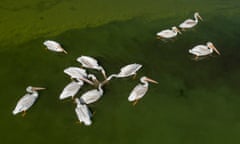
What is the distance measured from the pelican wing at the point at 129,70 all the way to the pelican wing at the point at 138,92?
225mm

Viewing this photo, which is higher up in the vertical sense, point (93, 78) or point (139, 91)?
point (93, 78)

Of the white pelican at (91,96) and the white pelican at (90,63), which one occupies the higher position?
the white pelican at (90,63)

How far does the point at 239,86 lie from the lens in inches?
197

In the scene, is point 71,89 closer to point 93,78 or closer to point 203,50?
point 93,78

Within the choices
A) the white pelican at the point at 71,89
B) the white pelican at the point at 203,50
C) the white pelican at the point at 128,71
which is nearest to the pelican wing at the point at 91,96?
the white pelican at the point at 71,89

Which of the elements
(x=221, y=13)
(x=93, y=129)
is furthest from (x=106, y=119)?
(x=221, y=13)

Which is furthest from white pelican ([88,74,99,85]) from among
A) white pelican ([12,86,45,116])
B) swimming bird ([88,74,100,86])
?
white pelican ([12,86,45,116])

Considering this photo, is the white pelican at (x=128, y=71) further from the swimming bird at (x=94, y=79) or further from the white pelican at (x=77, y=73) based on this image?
the white pelican at (x=77, y=73)

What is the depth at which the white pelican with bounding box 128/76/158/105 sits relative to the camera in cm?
462

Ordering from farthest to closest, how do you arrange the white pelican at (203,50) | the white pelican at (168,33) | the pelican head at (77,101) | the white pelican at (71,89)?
the white pelican at (168,33)
the white pelican at (203,50)
the white pelican at (71,89)
the pelican head at (77,101)

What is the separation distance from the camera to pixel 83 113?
434 cm

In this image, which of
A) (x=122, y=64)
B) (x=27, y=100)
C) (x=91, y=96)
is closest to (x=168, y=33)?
(x=122, y=64)

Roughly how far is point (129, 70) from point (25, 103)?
121 cm

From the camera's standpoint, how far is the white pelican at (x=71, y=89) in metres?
4.57
